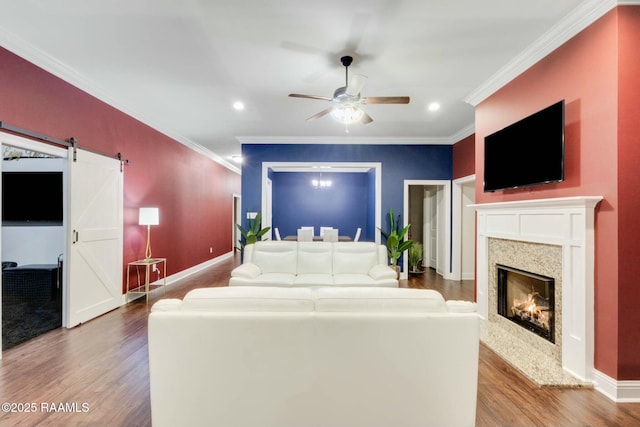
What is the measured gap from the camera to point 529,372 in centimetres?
232

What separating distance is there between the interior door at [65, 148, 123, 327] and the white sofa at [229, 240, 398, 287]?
5.82 feet

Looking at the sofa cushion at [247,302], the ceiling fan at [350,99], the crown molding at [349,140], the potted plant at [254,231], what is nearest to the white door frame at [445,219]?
the crown molding at [349,140]

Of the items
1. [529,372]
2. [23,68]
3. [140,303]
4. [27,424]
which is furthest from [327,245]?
[23,68]

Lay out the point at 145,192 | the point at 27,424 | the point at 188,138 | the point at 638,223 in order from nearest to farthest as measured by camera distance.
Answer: the point at 27,424
the point at 638,223
the point at 145,192
the point at 188,138

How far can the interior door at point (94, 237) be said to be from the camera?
330cm

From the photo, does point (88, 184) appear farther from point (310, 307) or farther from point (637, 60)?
point (637, 60)

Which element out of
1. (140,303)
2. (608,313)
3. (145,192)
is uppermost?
(145,192)

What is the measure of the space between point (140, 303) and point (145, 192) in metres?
1.77

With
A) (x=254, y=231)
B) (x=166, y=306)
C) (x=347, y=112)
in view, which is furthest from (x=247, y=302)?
(x=254, y=231)

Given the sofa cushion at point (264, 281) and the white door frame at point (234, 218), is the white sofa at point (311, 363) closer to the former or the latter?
the sofa cushion at point (264, 281)

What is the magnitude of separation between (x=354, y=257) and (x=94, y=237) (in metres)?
3.38

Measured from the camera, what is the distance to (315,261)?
13.3 ft

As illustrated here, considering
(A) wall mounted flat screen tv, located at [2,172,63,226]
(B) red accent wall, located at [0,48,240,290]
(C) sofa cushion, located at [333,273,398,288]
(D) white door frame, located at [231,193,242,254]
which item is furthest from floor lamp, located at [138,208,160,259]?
(D) white door frame, located at [231,193,242,254]

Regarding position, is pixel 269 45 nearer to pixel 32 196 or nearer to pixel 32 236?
pixel 32 196
